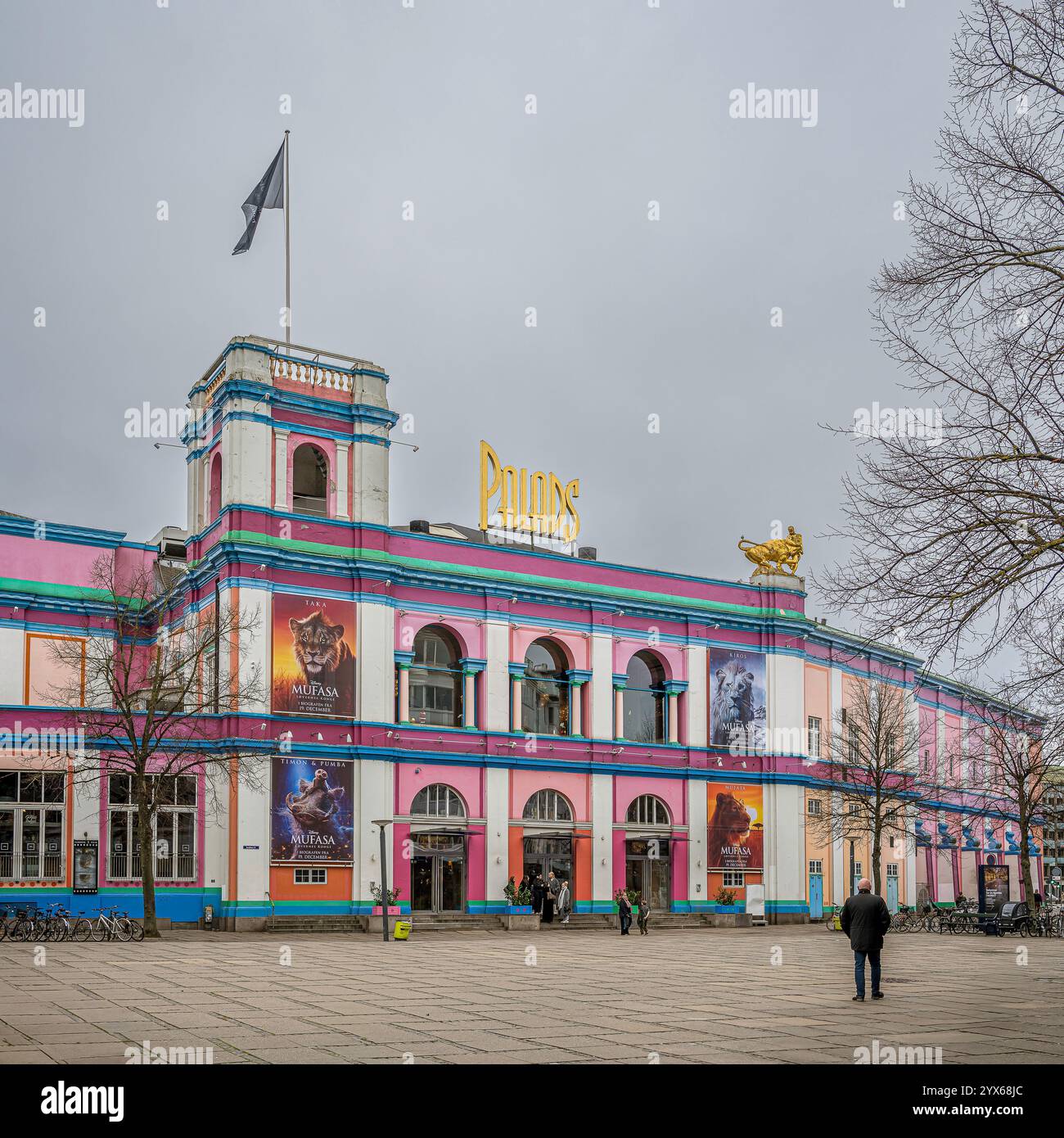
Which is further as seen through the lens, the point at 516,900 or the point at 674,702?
the point at 674,702

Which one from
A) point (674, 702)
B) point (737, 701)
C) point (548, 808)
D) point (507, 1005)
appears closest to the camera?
point (507, 1005)

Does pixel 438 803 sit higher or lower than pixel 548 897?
higher

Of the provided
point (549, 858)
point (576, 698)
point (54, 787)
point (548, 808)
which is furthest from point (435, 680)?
point (54, 787)

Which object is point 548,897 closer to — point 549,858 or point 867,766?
point 549,858

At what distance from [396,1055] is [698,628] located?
43.1 meters

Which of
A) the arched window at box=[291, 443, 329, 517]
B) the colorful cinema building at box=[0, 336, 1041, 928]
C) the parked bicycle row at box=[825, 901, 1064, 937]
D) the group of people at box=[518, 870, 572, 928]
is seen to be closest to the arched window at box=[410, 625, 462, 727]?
the colorful cinema building at box=[0, 336, 1041, 928]

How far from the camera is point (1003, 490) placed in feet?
52.7

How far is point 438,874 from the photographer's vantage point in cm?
4853

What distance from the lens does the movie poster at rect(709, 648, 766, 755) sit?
5653cm

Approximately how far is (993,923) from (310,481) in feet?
94.1

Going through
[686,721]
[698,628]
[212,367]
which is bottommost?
[686,721]

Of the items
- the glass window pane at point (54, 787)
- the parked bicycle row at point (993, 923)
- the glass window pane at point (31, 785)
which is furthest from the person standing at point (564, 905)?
the glass window pane at point (31, 785)
